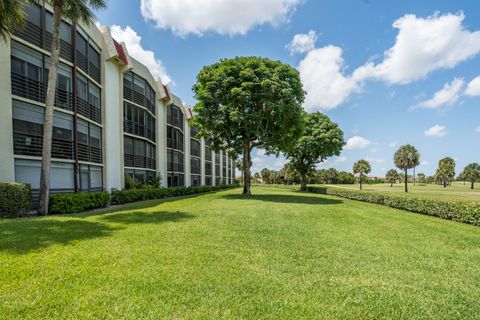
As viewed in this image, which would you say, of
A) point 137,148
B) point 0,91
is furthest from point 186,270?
point 137,148

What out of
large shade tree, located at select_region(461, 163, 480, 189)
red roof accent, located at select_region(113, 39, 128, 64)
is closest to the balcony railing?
red roof accent, located at select_region(113, 39, 128, 64)

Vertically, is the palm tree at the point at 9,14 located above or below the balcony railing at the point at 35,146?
above

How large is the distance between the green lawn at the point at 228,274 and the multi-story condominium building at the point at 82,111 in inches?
279

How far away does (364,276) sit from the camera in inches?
201

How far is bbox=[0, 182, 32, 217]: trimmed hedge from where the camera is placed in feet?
35.6

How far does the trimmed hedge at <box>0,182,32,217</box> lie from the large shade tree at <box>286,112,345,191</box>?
1076 inches

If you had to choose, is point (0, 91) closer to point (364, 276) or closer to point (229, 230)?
point (229, 230)

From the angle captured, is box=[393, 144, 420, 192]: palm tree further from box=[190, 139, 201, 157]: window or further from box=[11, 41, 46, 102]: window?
box=[11, 41, 46, 102]: window

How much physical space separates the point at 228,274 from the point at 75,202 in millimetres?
12257

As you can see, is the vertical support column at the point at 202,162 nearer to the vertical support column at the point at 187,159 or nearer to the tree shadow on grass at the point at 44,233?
the vertical support column at the point at 187,159

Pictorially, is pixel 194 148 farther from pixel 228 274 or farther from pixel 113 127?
pixel 228 274

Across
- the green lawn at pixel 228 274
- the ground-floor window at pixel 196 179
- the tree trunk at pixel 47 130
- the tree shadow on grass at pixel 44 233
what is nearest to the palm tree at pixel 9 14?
the tree trunk at pixel 47 130

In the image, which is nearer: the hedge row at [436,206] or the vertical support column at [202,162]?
the hedge row at [436,206]

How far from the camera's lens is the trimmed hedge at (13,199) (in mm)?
10852
